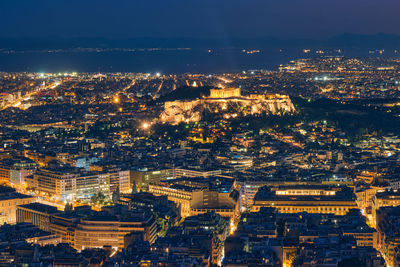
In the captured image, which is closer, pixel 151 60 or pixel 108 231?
pixel 108 231

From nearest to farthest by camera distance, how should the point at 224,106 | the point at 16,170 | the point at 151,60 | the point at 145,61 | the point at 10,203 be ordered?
1. the point at 10,203
2. the point at 16,170
3. the point at 224,106
4. the point at 145,61
5. the point at 151,60

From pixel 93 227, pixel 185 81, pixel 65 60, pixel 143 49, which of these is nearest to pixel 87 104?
pixel 185 81

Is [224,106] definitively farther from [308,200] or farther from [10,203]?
[10,203]

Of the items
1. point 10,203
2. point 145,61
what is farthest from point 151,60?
point 10,203

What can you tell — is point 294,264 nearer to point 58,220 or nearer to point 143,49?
point 58,220

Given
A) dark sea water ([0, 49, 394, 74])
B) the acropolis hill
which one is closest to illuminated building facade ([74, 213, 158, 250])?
the acropolis hill

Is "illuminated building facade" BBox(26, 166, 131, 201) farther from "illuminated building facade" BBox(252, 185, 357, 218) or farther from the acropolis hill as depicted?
the acropolis hill

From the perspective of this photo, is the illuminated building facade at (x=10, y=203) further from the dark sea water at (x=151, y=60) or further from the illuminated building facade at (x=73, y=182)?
the dark sea water at (x=151, y=60)
